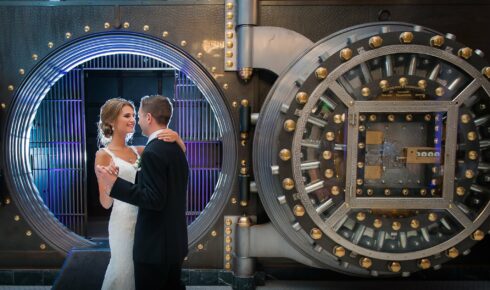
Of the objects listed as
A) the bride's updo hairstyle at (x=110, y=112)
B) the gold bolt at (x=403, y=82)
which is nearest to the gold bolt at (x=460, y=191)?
the gold bolt at (x=403, y=82)

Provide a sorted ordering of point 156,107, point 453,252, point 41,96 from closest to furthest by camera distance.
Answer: point 156,107
point 453,252
point 41,96

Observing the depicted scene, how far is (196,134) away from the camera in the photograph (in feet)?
8.87

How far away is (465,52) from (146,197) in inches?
60.9

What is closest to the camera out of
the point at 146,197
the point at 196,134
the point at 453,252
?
the point at 146,197

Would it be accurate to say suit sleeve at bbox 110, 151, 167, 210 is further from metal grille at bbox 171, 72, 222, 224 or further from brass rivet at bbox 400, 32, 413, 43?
metal grille at bbox 171, 72, 222, 224

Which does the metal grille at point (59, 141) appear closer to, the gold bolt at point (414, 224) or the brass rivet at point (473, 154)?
the gold bolt at point (414, 224)

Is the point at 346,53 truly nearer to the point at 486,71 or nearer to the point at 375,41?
the point at 375,41

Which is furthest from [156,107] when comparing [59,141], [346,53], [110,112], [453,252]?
[59,141]

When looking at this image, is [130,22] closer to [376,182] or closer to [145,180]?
[145,180]

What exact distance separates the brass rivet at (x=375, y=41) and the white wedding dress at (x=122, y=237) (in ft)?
4.03

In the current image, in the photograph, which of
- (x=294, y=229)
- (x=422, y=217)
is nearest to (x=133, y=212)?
(x=294, y=229)

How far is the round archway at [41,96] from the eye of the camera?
1994mm

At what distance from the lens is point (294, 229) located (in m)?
1.71

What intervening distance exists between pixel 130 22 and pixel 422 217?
1935mm
